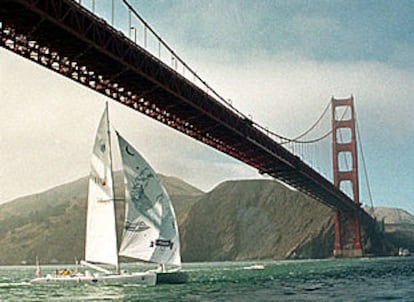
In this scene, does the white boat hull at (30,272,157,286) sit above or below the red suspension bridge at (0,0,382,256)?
below

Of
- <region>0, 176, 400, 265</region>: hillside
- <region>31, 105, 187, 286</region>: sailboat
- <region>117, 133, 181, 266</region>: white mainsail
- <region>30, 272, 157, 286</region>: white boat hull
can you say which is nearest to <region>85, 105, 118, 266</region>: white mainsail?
<region>31, 105, 187, 286</region>: sailboat

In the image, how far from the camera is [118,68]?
37938 mm

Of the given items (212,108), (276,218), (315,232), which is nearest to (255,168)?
(212,108)

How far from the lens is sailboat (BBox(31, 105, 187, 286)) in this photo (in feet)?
142

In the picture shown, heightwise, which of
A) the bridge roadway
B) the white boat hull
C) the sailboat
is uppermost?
the bridge roadway

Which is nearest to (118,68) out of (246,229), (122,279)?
(122,279)

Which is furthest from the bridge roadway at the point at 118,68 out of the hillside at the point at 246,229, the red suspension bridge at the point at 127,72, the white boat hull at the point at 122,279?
the hillside at the point at 246,229

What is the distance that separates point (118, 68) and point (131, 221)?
34.3 ft

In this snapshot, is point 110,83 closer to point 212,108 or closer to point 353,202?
point 212,108

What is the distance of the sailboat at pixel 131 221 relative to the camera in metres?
43.4

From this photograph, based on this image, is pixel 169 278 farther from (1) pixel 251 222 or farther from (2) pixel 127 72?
(1) pixel 251 222

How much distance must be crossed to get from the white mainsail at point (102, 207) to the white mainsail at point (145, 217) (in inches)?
35.0

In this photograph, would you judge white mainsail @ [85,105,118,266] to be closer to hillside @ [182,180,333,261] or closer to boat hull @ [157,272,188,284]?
boat hull @ [157,272,188,284]

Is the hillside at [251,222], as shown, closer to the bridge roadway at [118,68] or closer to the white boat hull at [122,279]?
the bridge roadway at [118,68]
